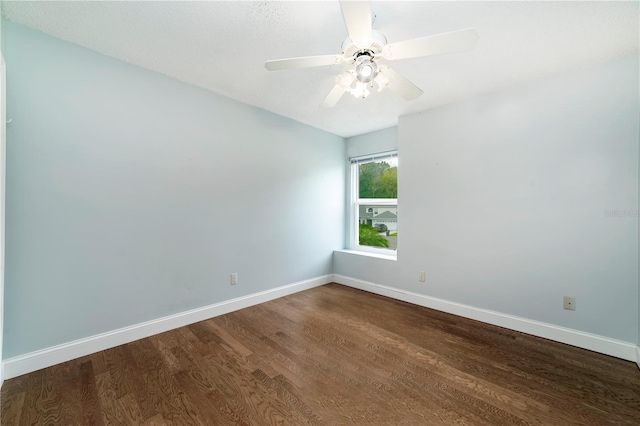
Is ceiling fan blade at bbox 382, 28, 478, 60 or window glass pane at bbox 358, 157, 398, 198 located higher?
ceiling fan blade at bbox 382, 28, 478, 60

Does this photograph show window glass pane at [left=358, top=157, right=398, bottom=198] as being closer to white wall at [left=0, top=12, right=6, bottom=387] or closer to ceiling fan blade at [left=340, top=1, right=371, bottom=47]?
ceiling fan blade at [left=340, top=1, right=371, bottom=47]

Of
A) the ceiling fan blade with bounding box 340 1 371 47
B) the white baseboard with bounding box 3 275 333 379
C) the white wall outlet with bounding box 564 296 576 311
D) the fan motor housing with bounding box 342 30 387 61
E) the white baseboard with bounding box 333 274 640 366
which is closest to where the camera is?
the ceiling fan blade with bounding box 340 1 371 47

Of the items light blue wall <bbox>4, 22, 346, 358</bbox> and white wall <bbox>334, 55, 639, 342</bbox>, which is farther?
white wall <bbox>334, 55, 639, 342</bbox>

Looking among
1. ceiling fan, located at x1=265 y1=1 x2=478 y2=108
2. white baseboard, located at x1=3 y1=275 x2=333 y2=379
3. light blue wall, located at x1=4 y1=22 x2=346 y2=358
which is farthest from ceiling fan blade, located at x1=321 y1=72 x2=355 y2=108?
white baseboard, located at x1=3 y1=275 x2=333 y2=379

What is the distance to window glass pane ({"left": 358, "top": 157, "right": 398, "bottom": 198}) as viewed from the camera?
3.71 metres

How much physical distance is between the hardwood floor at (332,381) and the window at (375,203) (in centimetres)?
160

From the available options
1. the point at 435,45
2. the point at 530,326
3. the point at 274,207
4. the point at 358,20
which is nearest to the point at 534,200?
the point at 530,326

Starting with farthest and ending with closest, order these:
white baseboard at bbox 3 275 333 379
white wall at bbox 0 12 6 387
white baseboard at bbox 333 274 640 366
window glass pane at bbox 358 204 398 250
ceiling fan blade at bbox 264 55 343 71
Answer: window glass pane at bbox 358 204 398 250, white baseboard at bbox 333 274 640 366, white baseboard at bbox 3 275 333 379, white wall at bbox 0 12 6 387, ceiling fan blade at bbox 264 55 343 71

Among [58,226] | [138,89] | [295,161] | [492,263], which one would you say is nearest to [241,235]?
[295,161]

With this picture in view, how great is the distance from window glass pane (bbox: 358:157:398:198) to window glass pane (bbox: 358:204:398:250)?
7.8 inches

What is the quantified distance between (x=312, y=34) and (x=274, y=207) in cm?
196

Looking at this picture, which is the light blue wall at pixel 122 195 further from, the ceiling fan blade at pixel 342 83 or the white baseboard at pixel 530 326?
the white baseboard at pixel 530 326

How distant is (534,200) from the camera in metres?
2.33

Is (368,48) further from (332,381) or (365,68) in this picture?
(332,381)
